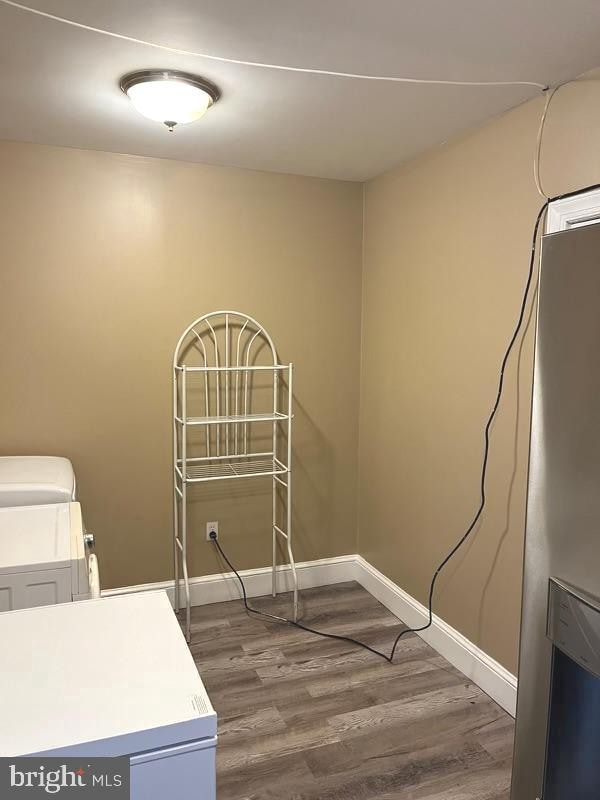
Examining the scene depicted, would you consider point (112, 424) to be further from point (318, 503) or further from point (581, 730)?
point (581, 730)

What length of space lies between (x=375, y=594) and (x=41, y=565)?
214cm

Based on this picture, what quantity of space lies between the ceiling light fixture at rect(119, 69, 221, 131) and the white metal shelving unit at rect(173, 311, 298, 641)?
42.6 inches

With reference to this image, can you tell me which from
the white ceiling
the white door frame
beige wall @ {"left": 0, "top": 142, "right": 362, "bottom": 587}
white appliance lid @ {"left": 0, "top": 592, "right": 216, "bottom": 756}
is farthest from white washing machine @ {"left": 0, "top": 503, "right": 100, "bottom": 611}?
the white door frame

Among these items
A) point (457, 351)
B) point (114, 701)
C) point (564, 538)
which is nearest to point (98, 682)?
point (114, 701)

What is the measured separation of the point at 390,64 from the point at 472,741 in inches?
89.5

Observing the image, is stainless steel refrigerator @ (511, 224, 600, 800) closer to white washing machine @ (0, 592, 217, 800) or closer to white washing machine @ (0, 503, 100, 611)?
white washing machine @ (0, 592, 217, 800)

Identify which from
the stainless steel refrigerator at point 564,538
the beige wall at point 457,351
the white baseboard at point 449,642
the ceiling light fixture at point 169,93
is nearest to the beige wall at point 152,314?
the beige wall at point 457,351

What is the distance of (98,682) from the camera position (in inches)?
41.2

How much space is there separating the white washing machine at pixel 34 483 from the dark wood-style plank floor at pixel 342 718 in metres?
1.01

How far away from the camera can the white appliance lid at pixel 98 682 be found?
927 millimetres

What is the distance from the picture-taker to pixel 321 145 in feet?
8.81

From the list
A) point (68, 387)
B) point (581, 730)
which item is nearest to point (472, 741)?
point (581, 730)

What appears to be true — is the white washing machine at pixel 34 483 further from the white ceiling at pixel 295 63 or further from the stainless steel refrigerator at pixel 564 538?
the stainless steel refrigerator at pixel 564 538

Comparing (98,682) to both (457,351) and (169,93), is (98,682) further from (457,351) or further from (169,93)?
(457,351)
